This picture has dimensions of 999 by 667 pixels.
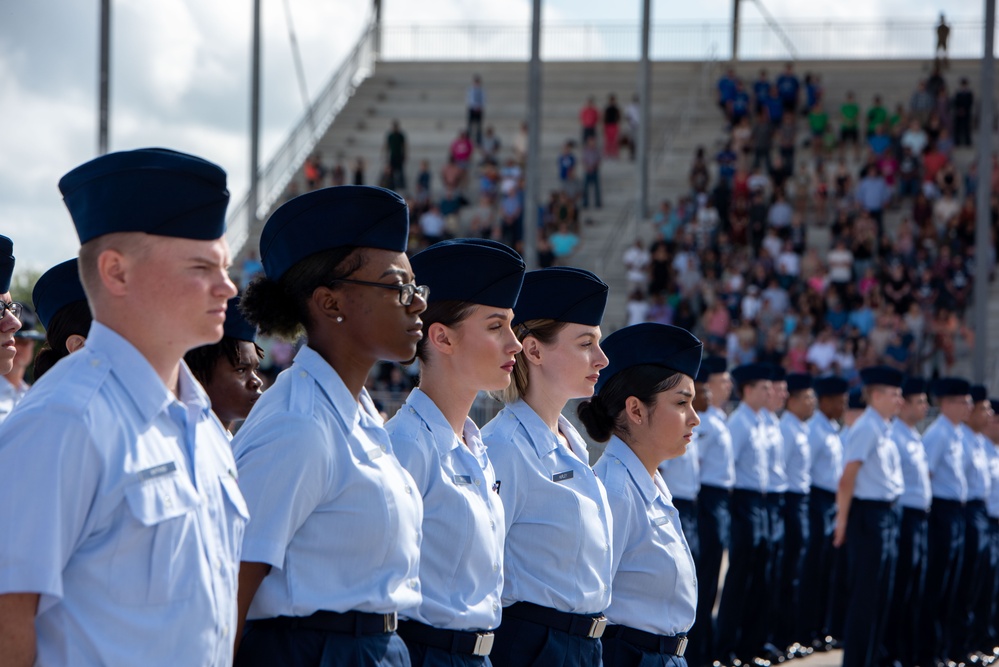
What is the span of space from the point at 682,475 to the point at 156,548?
8.17 m

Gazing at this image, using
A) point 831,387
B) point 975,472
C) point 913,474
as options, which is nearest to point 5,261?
Result: point 913,474

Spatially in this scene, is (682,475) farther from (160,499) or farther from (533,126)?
(533,126)

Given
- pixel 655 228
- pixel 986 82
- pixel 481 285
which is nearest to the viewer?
pixel 481 285

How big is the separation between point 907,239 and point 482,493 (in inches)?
763

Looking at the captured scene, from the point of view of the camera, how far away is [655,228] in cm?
2569

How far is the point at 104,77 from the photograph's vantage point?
1642 centimetres

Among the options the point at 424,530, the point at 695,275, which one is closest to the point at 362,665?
the point at 424,530

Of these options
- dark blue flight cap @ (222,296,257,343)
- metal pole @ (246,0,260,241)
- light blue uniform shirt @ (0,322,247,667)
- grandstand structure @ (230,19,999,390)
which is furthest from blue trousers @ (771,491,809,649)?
metal pole @ (246,0,260,241)

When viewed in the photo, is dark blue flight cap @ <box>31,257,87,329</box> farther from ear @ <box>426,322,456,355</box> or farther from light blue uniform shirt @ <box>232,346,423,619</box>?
light blue uniform shirt @ <box>232,346,423,619</box>

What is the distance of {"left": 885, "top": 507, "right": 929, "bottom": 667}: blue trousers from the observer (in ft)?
37.6

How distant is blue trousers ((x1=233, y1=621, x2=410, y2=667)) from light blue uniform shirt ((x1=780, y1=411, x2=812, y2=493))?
9.55 meters

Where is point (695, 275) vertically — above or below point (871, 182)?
below

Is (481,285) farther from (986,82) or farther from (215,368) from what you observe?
(986,82)

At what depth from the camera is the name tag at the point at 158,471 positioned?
2.50 metres
